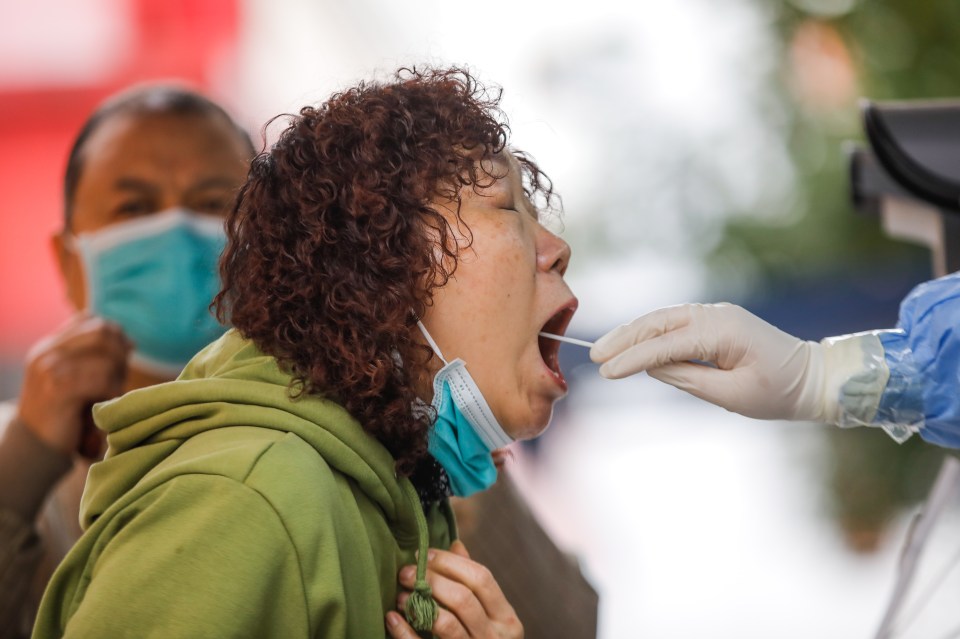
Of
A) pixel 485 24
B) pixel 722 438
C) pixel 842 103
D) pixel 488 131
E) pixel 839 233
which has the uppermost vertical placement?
pixel 488 131

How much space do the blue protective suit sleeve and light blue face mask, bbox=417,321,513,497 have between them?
0.60m

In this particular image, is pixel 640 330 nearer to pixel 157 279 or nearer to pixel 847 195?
pixel 157 279

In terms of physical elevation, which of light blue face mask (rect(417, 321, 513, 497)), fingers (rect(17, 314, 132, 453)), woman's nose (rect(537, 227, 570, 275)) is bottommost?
fingers (rect(17, 314, 132, 453))

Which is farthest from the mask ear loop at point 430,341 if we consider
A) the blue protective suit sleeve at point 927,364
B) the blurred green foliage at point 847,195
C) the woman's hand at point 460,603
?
the blurred green foliage at point 847,195

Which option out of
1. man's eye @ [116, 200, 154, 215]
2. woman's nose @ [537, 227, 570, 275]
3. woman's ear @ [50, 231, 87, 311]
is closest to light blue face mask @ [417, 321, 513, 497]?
woman's nose @ [537, 227, 570, 275]

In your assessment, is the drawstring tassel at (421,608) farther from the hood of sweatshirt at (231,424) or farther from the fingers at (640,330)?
the fingers at (640,330)

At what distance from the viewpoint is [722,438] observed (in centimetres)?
720

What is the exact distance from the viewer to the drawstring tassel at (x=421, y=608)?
4.22 ft

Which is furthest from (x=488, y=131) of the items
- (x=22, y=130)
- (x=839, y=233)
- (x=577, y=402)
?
(x=577, y=402)

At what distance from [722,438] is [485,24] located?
3.49 meters

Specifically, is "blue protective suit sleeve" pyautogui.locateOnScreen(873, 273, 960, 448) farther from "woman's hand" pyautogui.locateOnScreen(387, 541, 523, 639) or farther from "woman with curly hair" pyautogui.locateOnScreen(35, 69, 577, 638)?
"woman's hand" pyautogui.locateOnScreen(387, 541, 523, 639)

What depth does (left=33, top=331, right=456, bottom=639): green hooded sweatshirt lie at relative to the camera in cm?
108

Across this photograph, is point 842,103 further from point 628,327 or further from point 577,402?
point 628,327

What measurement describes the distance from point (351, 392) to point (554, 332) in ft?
1.31
